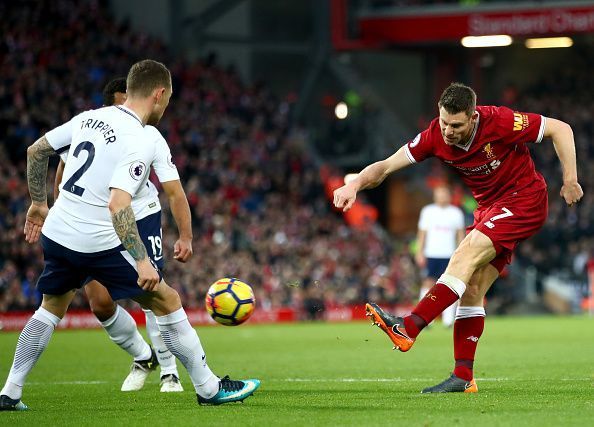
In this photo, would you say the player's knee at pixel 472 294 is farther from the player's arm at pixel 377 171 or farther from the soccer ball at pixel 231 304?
the soccer ball at pixel 231 304

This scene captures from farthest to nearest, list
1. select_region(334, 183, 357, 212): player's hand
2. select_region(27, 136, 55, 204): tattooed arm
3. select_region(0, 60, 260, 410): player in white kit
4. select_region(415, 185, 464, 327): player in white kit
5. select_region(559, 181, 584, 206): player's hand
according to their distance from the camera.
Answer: select_region(415, 185, 464, 327): player in white kit < select_region(334, 183, 357, 212): player's hand < select_region(559, 181, 584, 206): player's hand < select_region(27, 136, 55, 204): tattooed arm < select_region(0, 60, 260, 410): player in white kit

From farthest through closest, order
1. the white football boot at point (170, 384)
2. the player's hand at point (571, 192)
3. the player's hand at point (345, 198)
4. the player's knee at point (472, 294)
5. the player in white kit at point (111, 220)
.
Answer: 1. the white football boot at point (170, 384)
2. the player's knee at point (472, 294)
3. the player's hand at point (345, 198)
4. the player's hand at point (571, 192)
5. the player in white kit at point (111, 220)

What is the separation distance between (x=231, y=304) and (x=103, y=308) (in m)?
1.22

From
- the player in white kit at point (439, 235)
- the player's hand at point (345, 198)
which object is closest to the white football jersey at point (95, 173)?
the player's hand at point (345, 198)

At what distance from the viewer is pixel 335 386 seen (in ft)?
31.4

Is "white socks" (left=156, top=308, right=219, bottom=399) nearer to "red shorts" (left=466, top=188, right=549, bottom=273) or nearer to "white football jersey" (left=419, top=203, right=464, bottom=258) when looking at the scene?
"red shorts" (left=466, top=188, right=549, bottom=273)

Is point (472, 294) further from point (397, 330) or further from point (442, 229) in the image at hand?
point (442, 229)

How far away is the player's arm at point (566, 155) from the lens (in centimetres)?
829

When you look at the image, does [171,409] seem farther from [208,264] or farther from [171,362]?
[208,264]

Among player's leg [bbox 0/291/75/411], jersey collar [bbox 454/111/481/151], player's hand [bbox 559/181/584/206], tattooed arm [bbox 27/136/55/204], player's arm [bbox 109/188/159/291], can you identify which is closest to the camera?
player's arm [bbox 109/188/159/291]

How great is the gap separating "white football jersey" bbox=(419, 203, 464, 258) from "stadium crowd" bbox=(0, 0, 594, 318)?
6.12 metres

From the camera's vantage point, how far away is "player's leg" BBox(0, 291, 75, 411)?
789 centimetres

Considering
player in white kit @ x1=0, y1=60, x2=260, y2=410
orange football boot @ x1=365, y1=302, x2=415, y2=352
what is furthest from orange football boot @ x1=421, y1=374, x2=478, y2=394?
player in white kit @ x1=0, y1=60, x2=260, y2=410

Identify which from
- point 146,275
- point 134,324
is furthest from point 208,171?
point 146,275
